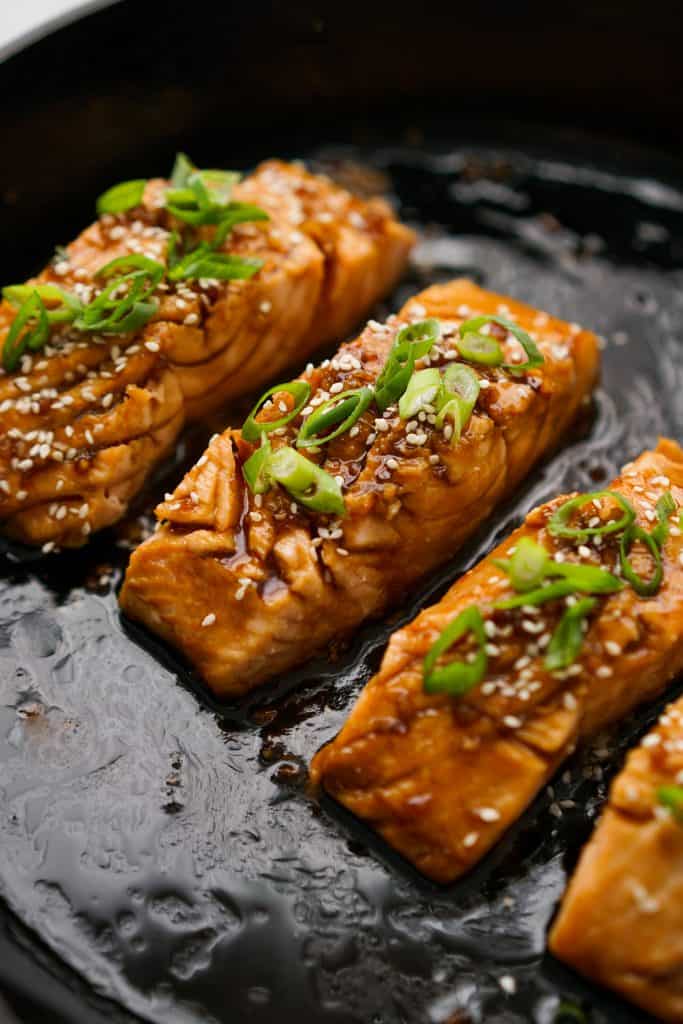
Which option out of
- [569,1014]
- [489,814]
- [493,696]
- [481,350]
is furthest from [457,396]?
[569,1014]

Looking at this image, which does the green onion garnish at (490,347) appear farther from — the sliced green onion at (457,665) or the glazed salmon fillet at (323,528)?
the sliced green onion at (457,665)

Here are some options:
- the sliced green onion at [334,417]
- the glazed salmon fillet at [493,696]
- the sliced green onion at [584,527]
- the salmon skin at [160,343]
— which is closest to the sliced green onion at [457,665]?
the glazed salmon fillet at [493,696]

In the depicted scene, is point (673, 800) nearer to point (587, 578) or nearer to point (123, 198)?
point (587, 578)

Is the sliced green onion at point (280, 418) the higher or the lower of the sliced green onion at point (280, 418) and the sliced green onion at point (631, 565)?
the higher

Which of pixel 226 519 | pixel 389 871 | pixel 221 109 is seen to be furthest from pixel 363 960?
pixel 221 109

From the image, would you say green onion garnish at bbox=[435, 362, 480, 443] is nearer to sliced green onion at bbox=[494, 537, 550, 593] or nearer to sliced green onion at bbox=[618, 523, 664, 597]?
sliced green onion at bbox=[494, 537, 550, 593]

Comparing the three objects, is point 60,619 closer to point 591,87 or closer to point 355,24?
point 355,24
